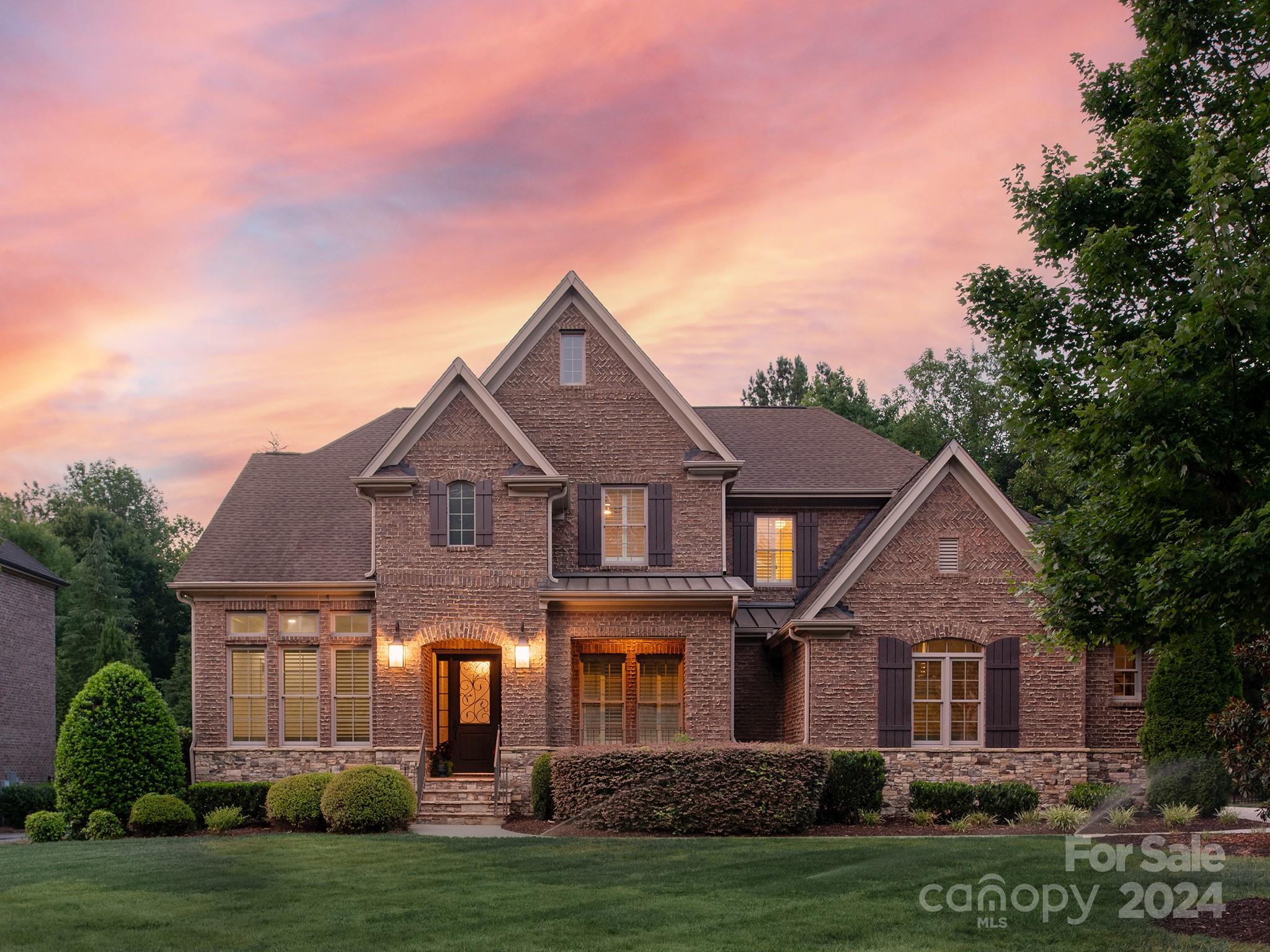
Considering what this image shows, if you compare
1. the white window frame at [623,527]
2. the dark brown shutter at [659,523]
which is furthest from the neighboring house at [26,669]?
the dark brown shutter at [659,523]

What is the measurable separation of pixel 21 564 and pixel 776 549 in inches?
847

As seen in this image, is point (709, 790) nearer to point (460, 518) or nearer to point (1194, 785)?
point (460, 518)

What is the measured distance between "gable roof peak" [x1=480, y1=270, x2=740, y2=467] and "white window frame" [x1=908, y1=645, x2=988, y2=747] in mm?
5492

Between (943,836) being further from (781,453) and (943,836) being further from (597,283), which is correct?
(597,283)

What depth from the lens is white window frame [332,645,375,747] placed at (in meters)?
22.1

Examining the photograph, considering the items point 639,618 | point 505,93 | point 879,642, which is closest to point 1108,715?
point 879,642

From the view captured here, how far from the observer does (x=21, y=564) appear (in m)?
31.7

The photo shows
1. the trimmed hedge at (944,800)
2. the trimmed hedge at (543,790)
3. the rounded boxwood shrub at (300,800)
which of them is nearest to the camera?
the rounded boxwood shrub at (300,800)

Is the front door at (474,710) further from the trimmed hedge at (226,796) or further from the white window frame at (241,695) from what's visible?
the trimmed hedge at (226,796)

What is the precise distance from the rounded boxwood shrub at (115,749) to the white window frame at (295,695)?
1938mm

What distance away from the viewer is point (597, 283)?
2597cm

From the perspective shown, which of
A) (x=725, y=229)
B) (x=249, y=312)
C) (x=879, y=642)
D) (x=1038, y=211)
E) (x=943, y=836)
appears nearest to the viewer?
(x=1038, y=211)

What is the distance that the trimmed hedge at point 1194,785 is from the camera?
18688 millimetres

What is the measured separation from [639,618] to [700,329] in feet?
40.3
